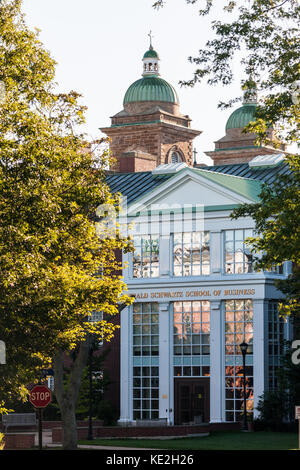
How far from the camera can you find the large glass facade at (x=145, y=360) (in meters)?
62.9

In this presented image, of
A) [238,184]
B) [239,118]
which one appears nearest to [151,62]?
[239,118]

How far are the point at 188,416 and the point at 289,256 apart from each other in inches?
1290

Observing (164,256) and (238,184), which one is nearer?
(238,184)

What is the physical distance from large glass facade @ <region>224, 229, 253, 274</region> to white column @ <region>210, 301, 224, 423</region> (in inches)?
80.8

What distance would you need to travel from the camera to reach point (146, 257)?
2539 inches

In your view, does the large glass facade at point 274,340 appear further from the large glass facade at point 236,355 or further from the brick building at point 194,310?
the large glass facade at point 236,355

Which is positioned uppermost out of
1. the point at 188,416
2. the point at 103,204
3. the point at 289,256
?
the point at 103,204

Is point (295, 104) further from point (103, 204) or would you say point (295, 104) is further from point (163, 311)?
point (163, 311)

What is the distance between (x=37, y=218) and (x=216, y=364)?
30.1 meters

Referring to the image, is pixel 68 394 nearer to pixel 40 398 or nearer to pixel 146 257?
pixel 40 398

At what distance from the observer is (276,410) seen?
5616cm

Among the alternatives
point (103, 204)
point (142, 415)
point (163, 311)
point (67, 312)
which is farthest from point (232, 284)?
point (67, 312)

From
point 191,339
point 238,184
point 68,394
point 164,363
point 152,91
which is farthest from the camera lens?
point 152,91

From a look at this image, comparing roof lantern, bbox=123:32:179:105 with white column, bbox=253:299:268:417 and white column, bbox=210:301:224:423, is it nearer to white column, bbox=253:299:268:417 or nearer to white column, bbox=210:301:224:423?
white column, bbox=210:301:224:423
